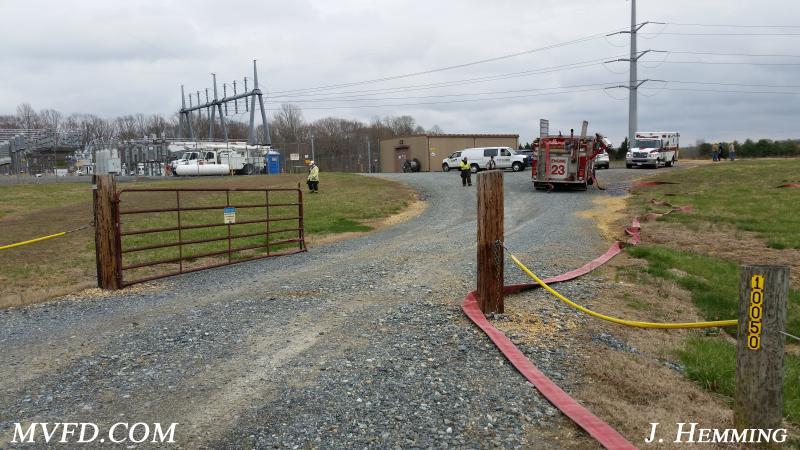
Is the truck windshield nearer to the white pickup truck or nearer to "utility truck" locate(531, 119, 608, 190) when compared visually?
"utility truck" locate(531, 119, 608, 190)

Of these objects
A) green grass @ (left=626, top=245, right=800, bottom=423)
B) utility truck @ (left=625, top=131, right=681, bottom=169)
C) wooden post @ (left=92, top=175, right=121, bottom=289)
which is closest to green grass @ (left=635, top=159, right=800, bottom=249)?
green grass @ (left=626, top=245, right=800, bottom=423)

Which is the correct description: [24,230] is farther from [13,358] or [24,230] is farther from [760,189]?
[760,189]

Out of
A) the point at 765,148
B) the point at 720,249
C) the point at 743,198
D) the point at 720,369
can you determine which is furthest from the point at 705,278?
the point at 765,148

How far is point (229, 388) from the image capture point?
4.93 m

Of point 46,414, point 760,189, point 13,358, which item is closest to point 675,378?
point 46,414

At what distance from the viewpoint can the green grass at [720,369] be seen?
17.3ft

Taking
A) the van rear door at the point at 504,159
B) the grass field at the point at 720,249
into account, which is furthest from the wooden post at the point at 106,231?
the van rear door at the point at 504,159

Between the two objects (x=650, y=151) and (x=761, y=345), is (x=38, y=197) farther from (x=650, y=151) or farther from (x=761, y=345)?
(x=650, y=151)

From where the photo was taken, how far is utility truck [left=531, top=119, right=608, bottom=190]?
26516 millimetres

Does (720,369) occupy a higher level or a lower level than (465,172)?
lower

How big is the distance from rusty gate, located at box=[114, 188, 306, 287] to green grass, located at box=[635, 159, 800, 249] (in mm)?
10833

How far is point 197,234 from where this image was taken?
1612 cm
